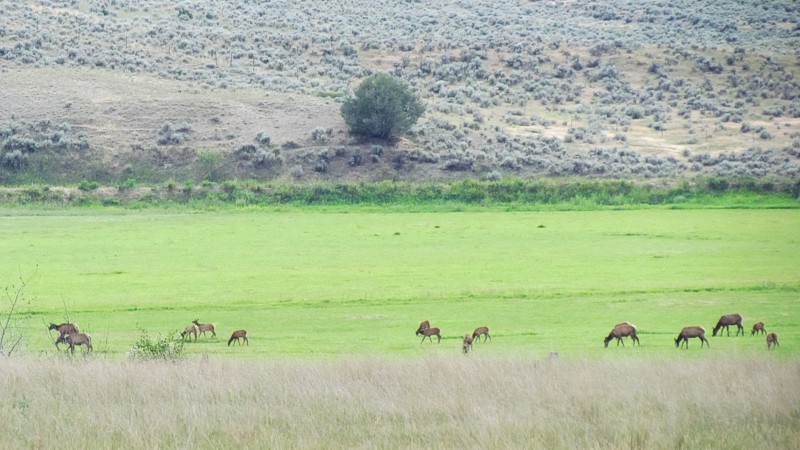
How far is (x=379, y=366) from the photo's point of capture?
1797cm

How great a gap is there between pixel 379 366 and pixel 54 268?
25830mm

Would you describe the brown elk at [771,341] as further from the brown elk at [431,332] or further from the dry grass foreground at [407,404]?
the brown elk at [431,332]

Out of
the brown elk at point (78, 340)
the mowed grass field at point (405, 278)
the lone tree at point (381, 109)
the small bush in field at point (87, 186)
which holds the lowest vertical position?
the mowed grass field at point (405, 278)

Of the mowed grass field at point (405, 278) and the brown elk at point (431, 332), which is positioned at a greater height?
the brown elk at point (431, 332)

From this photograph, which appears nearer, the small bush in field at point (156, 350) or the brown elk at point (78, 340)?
the small bush in field at point (156, 350)

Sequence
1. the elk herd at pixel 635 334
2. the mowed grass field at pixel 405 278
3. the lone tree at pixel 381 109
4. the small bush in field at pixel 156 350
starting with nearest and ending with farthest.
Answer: the small bush in field at pixel 156 350 → the elk herd at pixel 635 334 → the mowed grass field at pixel 405 278 → the lone tree at pixel 381 109

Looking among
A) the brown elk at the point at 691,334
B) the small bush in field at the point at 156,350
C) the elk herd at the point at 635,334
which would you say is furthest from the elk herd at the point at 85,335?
the brown elk at the point at 691,334

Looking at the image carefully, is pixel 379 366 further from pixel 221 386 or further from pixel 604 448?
pixel 604 448

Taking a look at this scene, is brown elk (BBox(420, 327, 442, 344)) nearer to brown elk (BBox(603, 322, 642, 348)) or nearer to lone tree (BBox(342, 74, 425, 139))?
brown elk (BBox(603, 322, 642, 348))

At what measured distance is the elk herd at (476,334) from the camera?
22.1 meters

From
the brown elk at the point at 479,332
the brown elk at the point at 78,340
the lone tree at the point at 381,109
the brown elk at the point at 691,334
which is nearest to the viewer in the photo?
the brown elk at the point at 78,340

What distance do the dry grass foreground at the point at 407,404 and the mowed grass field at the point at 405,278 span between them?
11.5 ft

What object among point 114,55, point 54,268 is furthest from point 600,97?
point 54,268

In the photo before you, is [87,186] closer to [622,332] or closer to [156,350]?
[156,350]
